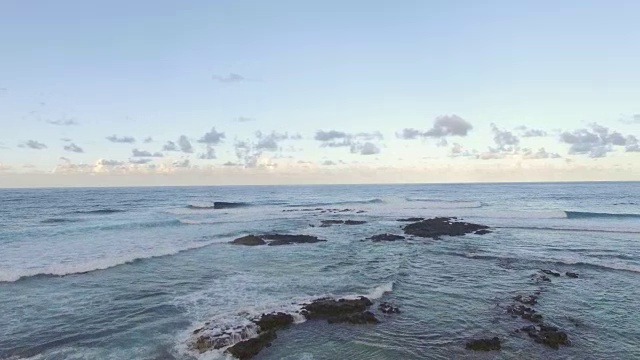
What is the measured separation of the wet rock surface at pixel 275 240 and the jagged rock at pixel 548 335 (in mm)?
22612

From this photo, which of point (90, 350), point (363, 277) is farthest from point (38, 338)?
point (363, 277)

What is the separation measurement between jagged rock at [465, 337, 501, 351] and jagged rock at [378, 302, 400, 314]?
3.69 m

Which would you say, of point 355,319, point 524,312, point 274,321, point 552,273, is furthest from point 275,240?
point 524,312

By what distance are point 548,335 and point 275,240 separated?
2533 centimetres

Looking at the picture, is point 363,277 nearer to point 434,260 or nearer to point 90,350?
point 434,260

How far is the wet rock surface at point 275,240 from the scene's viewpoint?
3550 centimetres

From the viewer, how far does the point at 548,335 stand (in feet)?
47.2

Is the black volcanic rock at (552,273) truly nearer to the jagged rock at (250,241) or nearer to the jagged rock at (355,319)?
the jagged rock at (355,319)

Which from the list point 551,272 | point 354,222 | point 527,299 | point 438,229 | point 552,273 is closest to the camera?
point 527,299

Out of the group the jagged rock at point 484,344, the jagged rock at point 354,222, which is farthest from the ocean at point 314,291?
the jagged rock at point 354,222

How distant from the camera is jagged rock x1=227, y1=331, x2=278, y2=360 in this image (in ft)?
42.8

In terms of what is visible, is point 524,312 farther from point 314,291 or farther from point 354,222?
point 354,222

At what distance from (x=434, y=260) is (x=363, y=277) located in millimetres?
7258

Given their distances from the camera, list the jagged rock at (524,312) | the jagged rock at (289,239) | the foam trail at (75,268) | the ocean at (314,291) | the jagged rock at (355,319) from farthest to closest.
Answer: the jagged rock at (289,239) < the foam trail at (75,268) < the jagged rock at (524,312) < the jagged rock at (355,319) < the ocean at (314,291)
